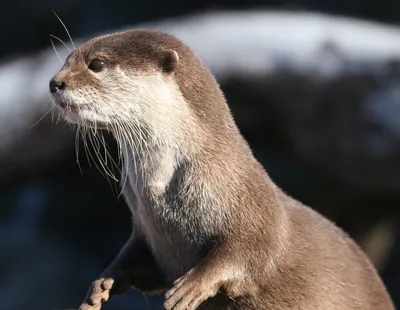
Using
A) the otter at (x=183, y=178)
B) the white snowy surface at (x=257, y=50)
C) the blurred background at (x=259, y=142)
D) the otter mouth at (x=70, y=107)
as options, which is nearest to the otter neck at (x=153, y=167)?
the otter at (x=183, y=178)

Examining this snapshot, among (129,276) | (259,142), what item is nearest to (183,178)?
(129,276)

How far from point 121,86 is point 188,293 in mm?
623

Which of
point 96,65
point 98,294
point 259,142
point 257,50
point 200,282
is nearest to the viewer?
point 200,282

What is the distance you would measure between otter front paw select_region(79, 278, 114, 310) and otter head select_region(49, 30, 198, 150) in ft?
1.58

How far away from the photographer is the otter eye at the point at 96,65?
2.72 metres

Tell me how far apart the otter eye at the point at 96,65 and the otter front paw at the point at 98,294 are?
644 millimetres

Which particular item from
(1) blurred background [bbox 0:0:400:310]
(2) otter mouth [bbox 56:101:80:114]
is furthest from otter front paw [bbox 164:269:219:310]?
(1) blurred background [bbox 0:0:400:310]

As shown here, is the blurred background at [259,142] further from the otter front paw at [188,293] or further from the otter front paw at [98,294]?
the otter front paw at [188,293]

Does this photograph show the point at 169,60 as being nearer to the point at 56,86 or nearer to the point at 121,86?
the point at 121,86

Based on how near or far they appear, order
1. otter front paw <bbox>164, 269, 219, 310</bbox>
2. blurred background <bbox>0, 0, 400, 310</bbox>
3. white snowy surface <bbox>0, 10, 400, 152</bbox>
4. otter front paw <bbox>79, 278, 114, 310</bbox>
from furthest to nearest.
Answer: white snowy surface <bbox>0, 10, 400, 152</bbox>
blurred background <bbox>0, 0, 400, 310</bbox>
otter front paw <bbox>79, 278, 114, 310</bbox>
otter front paw <bbox>164, 269, 219, 310</bbox>

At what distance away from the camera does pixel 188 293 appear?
8.62 ft

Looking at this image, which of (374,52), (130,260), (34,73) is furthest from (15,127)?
(130,260)

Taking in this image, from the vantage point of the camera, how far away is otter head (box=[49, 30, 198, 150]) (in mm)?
2664

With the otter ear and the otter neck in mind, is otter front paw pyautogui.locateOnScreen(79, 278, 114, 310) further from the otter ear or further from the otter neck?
the otter ear
